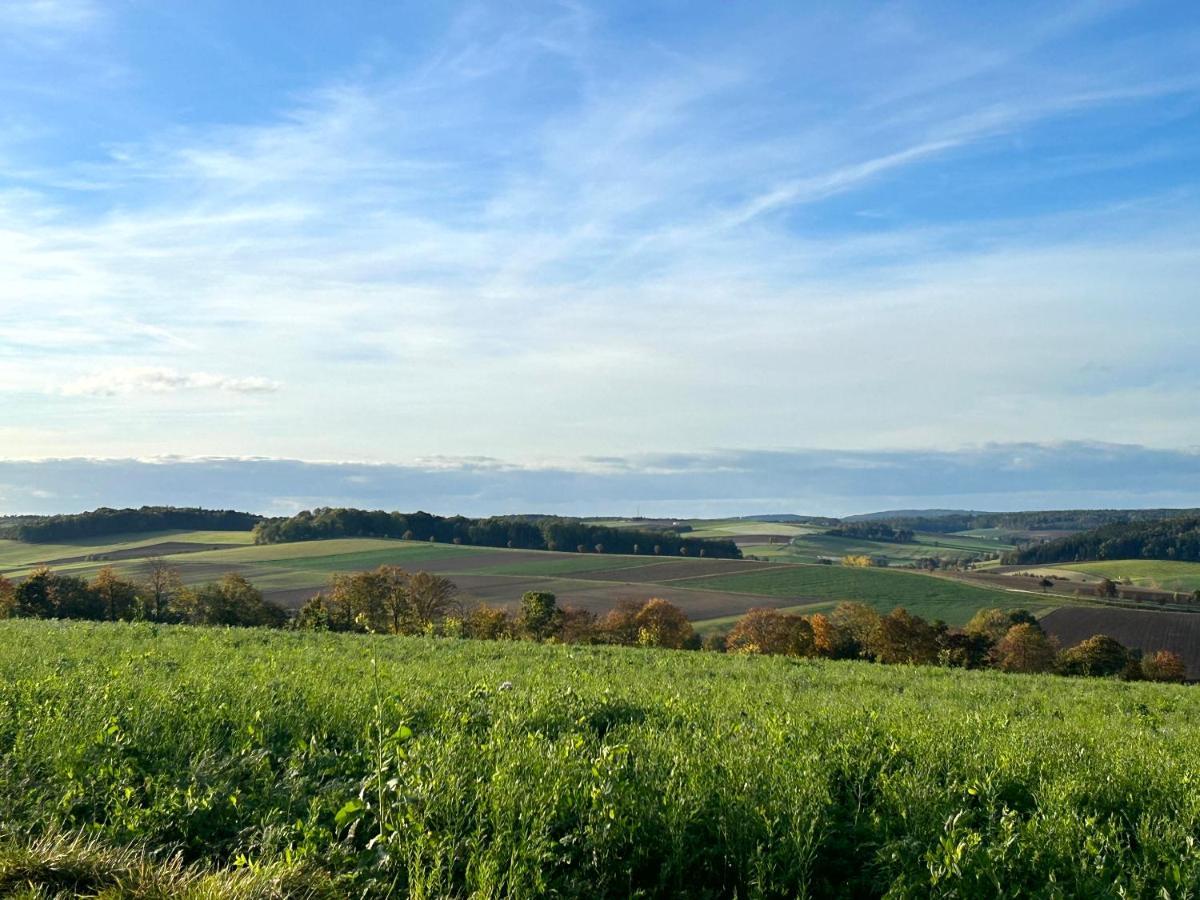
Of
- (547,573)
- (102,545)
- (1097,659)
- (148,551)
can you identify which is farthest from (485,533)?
(1097,659)

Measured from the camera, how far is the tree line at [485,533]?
414 feet

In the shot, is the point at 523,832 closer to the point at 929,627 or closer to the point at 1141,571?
the point at 929,627

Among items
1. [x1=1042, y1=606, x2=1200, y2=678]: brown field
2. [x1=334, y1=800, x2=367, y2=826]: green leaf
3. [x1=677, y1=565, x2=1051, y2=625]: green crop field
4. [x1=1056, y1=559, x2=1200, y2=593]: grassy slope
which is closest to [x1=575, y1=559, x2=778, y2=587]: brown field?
[x1=677, y1=565, x2=1051, y2=625]: green crop field

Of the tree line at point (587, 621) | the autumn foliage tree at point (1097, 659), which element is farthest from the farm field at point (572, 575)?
the autumn foliage tree at point (1097, 659)

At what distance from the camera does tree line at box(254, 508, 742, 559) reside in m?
126

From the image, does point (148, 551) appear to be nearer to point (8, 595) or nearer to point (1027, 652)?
point (8, 595)

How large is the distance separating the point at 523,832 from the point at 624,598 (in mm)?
71984

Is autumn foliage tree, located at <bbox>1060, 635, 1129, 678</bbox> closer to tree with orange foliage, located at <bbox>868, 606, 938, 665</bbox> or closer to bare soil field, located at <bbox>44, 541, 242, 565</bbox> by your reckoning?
tree with orange foliage, located at <bbox>868, 606, 938, 665</bbox>

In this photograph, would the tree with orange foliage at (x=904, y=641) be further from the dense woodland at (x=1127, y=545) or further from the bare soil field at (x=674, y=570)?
the dense woodland at (x=1127, y=545)

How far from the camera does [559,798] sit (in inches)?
214

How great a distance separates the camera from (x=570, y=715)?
322 inches

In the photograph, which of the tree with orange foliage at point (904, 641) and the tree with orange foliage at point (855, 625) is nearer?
the tree with orange foliage at point (904, 641)

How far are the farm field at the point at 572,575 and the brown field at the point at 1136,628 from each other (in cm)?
555

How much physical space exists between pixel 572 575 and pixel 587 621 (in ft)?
101
